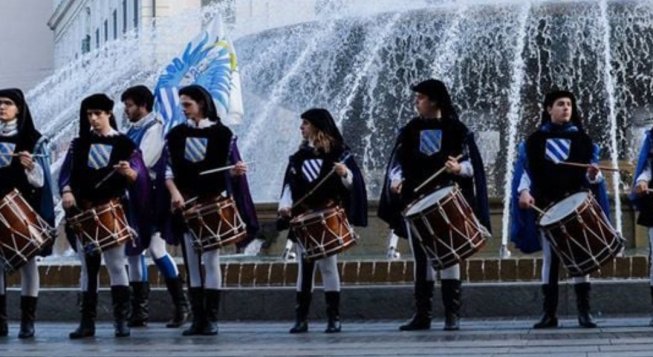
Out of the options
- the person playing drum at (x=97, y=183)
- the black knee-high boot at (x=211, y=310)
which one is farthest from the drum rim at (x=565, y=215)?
the person playing drum at (x=97, y=183)

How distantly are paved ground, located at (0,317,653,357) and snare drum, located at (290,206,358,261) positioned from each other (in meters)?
0.54

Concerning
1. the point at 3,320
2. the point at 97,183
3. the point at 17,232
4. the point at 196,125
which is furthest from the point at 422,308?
the point at 3,320

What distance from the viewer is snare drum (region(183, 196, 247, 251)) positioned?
12.1 meters

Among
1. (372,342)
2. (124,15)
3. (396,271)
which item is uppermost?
(124,15)

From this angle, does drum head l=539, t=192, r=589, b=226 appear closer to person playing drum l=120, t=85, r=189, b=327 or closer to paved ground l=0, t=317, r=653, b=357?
paved ground l=0, t=317, r=653, b=357

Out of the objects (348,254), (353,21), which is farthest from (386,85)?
(348,254)

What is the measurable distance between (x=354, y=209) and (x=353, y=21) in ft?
30.1

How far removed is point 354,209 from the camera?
40.7 ft

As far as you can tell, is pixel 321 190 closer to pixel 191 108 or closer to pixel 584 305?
pixel 191 108

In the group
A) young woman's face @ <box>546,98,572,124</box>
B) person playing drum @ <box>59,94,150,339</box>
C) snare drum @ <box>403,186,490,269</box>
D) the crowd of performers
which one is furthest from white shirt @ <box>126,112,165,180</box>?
young woman's face @ <box>546,98,572,124</box>

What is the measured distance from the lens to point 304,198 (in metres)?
12.4

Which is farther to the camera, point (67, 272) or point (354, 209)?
point (67, 272)

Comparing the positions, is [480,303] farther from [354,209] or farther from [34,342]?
[34,342]

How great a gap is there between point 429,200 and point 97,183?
2.16 m
